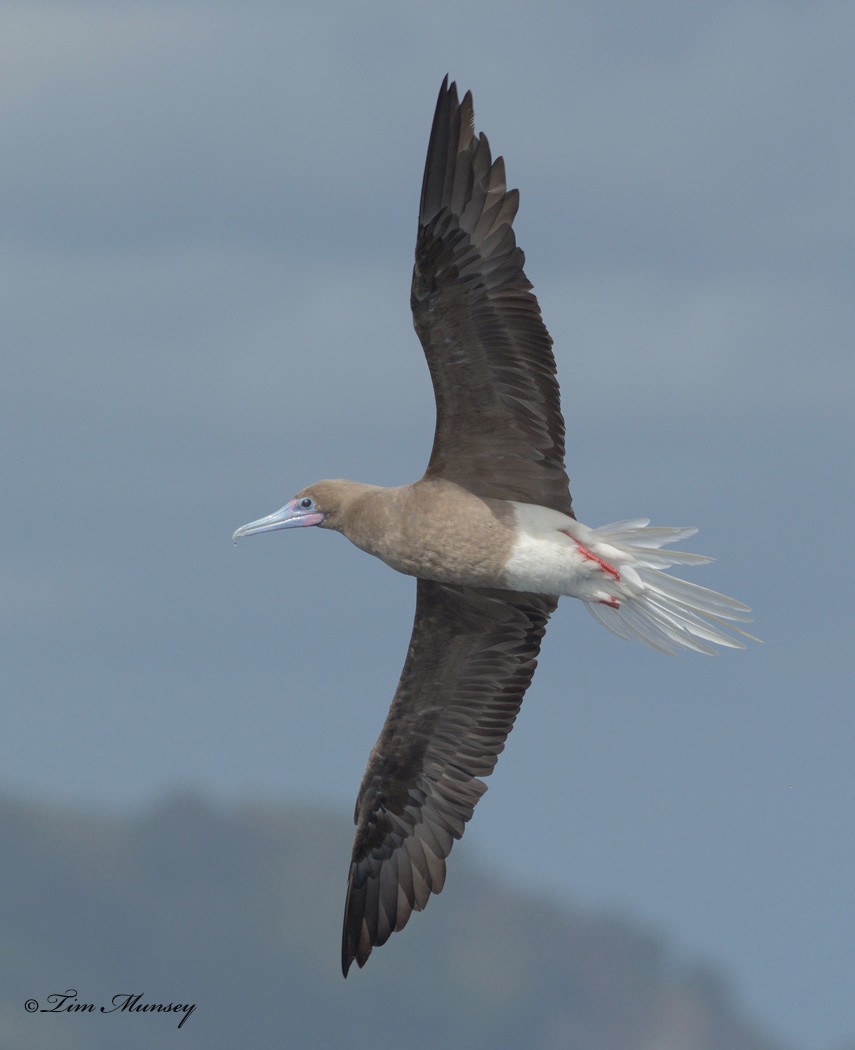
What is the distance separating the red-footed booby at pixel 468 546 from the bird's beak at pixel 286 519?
0.01 meters

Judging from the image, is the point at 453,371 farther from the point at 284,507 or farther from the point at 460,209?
the point at 284,507

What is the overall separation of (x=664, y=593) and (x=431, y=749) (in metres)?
2.27

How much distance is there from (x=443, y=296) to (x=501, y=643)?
2.73 metres

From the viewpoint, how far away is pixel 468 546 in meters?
10.9

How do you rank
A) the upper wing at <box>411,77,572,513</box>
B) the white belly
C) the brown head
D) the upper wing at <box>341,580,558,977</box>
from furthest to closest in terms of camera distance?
the upper wing at <box>341,580,558,977</box>, the brown head, the white belly, the upper wing at <box>411,77,572,513</box>

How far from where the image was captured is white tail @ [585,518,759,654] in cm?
1102

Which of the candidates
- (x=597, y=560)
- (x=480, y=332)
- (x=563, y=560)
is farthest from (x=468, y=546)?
(x=480, y=332)

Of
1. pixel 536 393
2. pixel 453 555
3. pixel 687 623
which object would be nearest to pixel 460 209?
pixel 536 393

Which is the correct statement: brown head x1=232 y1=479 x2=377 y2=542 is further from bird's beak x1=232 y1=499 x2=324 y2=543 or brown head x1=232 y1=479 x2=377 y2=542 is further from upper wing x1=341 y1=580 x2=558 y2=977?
upper wing x1=341 y1=580 x2=558 y2=977

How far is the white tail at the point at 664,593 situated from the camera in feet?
36.1

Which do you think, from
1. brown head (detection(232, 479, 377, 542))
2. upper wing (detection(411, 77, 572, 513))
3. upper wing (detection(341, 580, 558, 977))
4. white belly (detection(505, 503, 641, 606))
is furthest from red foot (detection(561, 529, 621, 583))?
brown head (detection(232, 479, 377, 542))

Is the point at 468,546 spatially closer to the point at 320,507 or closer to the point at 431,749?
the point at 320,507

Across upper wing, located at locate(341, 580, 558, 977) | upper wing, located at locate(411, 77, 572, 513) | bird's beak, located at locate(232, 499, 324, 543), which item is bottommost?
upper wing, located at locate(341, 580, 558, 977)

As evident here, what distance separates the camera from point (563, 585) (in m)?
11.1
